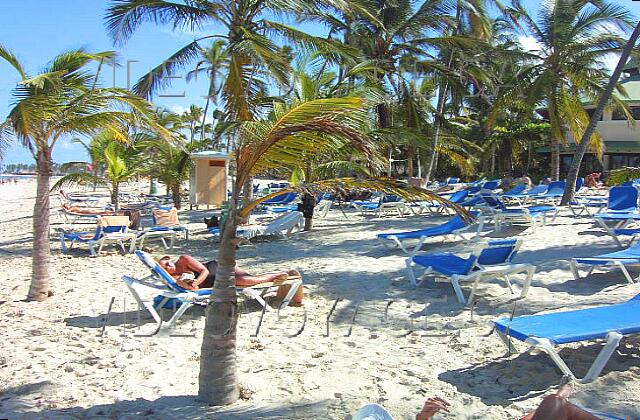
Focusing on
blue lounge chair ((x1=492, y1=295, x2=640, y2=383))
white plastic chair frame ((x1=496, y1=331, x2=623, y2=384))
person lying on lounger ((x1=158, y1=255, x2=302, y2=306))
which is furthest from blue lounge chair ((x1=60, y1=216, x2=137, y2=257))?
white plastic chair frame ((x1=496, y1=331, x2=623, y2=384))

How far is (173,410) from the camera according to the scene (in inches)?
137

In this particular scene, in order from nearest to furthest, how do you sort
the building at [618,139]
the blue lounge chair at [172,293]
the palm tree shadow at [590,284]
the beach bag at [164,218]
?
the blue lounge chair at [172,293] < the palm tree shadow at [590,284] < the beach bag at [164,218] < the building at [618,139]

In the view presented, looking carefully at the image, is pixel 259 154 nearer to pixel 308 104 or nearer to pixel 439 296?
pixel 308 104

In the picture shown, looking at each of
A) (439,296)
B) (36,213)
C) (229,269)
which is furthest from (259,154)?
(36,213)

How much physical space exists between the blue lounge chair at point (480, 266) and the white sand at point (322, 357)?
0.25m

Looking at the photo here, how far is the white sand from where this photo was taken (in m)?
3.54

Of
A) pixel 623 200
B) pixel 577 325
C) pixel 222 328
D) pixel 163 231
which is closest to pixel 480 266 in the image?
pixel 577 325

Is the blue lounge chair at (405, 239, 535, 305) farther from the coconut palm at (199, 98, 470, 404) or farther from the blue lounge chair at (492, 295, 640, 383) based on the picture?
the coconut palm at (199, 98, 470, 404)

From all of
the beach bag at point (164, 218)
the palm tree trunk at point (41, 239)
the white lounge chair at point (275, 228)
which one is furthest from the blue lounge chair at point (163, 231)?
the palm tree trunk at point (41, 239)

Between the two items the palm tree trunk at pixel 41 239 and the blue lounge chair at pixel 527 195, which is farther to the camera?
the blue lounge chair at pixel 527 195

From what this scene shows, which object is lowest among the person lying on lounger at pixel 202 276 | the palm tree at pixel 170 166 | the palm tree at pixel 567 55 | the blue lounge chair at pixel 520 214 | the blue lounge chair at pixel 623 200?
the person lying on lounger at pixel 202 276

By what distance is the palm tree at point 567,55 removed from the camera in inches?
633

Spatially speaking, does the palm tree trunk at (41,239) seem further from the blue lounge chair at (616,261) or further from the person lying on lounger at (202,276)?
the blue lounge chair at (616,261)

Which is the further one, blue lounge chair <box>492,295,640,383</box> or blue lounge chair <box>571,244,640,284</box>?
blue lounge chair <box>571,244,640,284</box>
